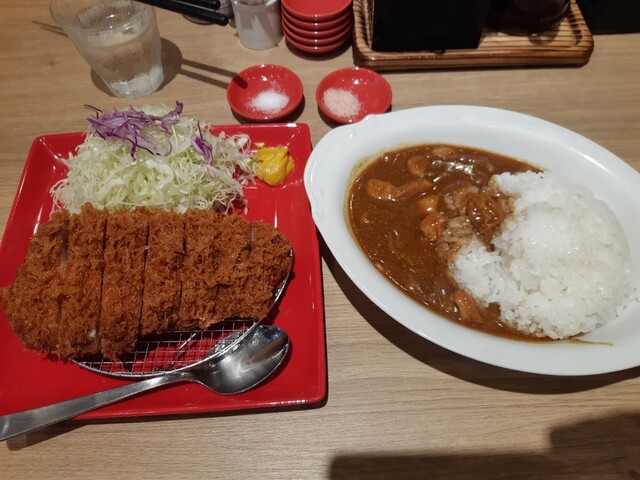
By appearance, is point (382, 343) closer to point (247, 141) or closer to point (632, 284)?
point (632, 284)

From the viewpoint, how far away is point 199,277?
1.71 meters

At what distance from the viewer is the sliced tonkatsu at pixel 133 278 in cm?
163

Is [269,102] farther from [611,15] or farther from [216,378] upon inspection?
[611,15]

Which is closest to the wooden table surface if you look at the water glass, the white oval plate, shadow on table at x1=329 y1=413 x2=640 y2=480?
shadow on table at x1=329 y1=413 x2=640 y2=480

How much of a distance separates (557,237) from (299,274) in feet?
3.62

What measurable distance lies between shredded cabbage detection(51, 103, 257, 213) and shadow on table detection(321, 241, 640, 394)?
100 centimetres

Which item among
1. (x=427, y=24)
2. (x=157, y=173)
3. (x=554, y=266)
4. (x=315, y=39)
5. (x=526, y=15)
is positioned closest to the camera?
(x=554, y=266)

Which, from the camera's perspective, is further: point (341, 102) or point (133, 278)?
point (341, 102)

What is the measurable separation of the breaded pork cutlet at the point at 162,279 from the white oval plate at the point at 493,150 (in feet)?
1.94

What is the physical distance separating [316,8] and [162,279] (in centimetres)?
205

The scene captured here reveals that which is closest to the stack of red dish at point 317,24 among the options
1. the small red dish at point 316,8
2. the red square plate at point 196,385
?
the small red dish at point 316,8

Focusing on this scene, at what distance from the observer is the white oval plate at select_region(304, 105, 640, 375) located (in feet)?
5.02

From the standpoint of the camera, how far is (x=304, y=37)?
2.78 m

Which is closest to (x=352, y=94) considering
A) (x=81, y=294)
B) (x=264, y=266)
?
(x=264, y=266)
